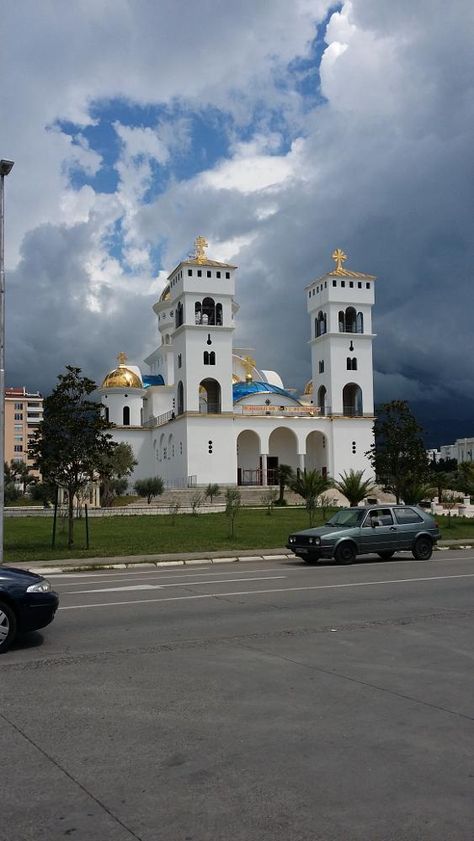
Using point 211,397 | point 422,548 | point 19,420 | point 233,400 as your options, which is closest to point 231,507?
point 422,548

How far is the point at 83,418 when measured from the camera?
22719 mm

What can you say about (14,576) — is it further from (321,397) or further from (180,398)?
(321,397)

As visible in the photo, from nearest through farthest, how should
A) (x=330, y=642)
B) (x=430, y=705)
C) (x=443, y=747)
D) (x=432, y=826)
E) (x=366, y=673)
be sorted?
(x=432, y=826) → (x=443, y=747) → (x=430, y=705) → (x=366, y=673) → (x=330, y=642)

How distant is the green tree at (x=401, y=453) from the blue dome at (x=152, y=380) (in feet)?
147

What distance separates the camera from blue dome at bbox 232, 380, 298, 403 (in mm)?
69000

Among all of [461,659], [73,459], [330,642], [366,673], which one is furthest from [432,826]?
[73,459]

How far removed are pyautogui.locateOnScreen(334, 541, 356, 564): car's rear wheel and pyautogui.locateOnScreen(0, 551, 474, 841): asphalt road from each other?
715 centimetres

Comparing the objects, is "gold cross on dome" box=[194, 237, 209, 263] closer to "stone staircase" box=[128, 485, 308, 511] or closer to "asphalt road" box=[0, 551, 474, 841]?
"stone staircase" box=[128, 485, 308, 511]

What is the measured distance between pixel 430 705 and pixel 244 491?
51048mm

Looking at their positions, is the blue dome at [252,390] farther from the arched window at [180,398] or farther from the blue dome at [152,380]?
the blue dome at [152,380]

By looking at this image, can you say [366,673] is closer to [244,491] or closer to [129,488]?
[244,491]

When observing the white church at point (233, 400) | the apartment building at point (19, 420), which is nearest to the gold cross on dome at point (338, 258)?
the white church at point (233, 400)

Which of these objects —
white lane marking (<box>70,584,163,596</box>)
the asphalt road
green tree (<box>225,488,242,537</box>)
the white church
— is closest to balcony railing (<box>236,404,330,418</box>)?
the white church

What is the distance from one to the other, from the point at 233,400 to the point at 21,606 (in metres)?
59.9
